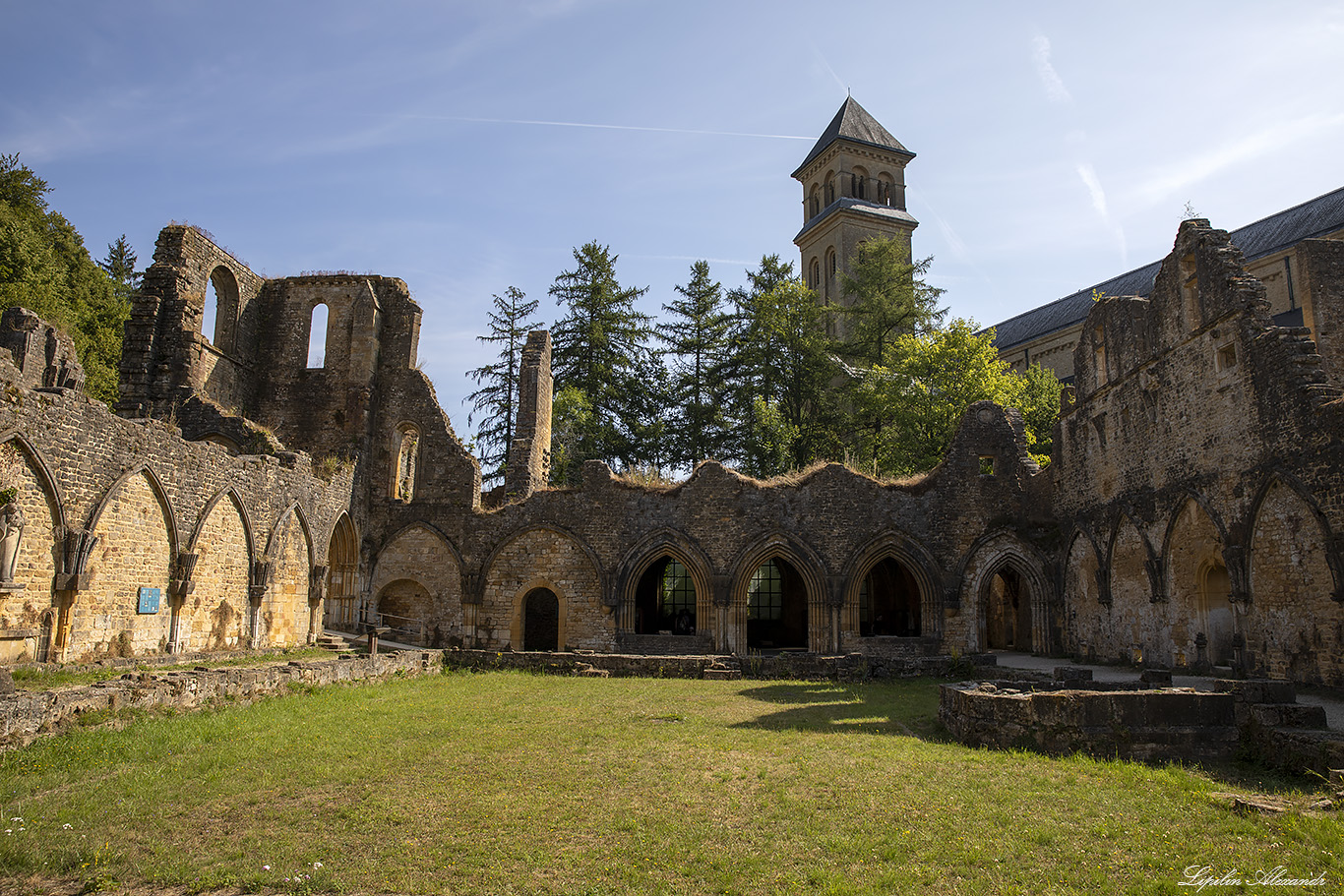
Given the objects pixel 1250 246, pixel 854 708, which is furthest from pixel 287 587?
pixel 1250 246

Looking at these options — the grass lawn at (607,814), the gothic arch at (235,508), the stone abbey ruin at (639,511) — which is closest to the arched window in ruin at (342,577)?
the stone abbey ruin at (639,511)

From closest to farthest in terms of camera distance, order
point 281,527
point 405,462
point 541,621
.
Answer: point 281,527 < point 541,621 < point 405,462

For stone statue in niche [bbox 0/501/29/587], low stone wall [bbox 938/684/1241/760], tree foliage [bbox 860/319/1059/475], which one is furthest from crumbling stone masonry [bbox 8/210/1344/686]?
low stone wall [bbox 938/684/1241/760]

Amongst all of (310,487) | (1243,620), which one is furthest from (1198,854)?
(310,487)

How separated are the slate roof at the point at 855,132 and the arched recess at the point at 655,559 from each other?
1398 inches

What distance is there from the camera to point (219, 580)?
15727mm

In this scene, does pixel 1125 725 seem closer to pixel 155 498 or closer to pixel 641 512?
pixel 641 512

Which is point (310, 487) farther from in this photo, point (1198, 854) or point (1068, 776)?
point (1198, 854)

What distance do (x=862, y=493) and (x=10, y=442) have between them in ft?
53.3

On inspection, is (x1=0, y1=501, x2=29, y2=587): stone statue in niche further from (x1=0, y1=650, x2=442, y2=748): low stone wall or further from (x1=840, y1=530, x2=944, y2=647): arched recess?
(x1=840, y1=530, x2=944, y2=647): arched recess

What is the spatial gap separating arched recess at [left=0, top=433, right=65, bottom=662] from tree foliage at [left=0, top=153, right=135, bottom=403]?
46.0ft

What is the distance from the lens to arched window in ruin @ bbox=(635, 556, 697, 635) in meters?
24.0

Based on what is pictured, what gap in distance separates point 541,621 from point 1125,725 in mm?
17167

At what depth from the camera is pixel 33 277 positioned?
78.7ft
